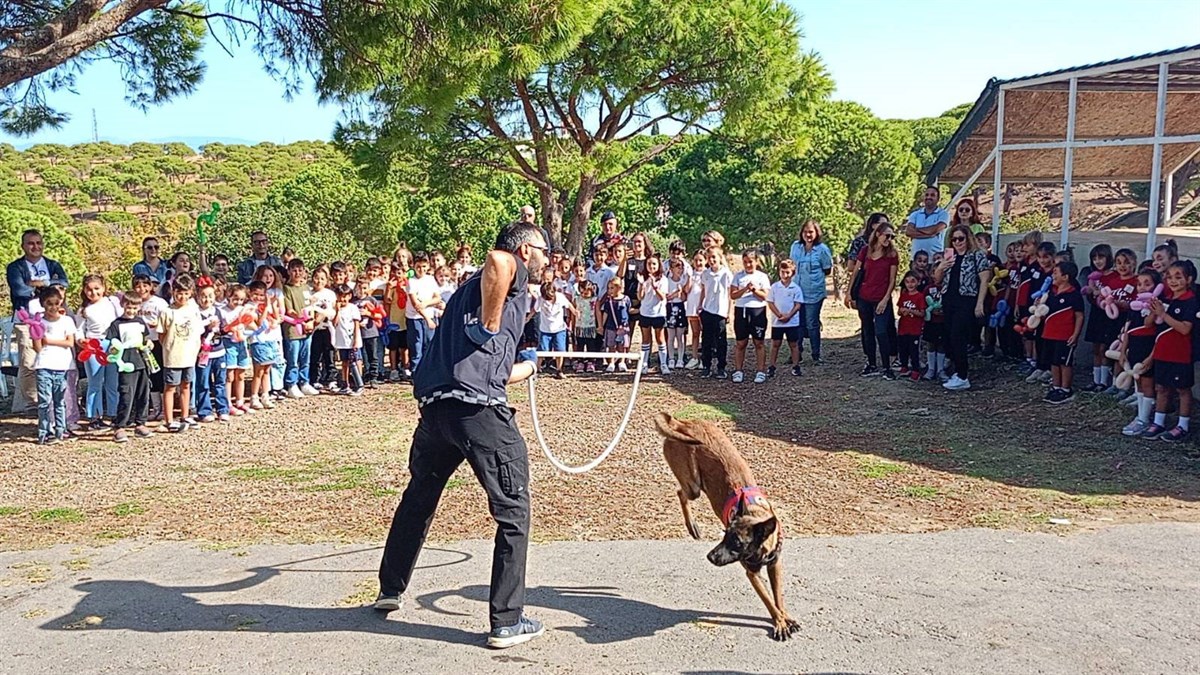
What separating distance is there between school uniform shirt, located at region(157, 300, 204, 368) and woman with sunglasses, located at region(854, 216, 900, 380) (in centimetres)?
756

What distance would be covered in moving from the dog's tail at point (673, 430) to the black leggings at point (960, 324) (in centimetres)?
659

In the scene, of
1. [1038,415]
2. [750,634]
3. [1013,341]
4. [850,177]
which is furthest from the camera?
[850,177]

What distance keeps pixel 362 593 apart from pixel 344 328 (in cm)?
734

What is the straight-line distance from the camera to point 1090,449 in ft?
28.3

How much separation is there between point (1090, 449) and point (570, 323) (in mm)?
6648

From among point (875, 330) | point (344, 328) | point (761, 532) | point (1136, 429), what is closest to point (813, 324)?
point (875, 330)

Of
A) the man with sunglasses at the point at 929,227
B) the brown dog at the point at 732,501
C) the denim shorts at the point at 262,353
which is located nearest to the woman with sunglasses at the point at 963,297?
the man with sunglasses at the point at 929,227

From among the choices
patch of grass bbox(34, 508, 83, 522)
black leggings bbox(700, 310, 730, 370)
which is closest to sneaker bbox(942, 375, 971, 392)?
black leggings bbox(700, 310, 730, 370)

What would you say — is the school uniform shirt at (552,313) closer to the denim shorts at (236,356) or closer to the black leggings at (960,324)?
the denim shorts at (236,356)

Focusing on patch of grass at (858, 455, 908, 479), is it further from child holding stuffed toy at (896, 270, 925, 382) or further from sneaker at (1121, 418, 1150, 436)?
child holding stuffed toy at (896, 270, 925, 382)

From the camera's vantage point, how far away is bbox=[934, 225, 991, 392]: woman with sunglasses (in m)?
11.3

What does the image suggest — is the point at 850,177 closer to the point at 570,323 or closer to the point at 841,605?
the point at 570,323

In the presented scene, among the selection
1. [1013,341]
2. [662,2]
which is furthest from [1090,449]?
[662,2]

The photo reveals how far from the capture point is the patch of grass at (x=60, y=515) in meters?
7.21
